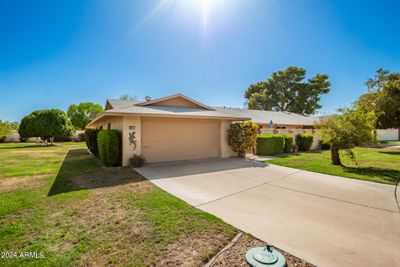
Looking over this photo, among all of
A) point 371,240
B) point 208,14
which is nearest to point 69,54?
point 208,14

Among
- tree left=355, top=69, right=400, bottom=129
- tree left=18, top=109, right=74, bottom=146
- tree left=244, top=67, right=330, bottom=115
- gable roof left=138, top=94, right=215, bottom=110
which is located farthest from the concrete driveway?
tree left=244, top=67, right=330, bottom=115

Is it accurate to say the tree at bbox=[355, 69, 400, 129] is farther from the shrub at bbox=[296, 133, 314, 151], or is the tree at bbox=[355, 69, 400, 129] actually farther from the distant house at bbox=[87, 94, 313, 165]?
the distant house at bbox=[87, 94, 313, 165]

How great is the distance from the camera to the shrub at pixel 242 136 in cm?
1123

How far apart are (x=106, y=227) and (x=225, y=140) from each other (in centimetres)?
909

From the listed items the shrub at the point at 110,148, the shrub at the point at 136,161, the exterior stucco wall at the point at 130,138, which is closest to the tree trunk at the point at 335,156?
the shrub at the point at 136,161

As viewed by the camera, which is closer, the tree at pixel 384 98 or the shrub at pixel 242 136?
the shrub at pixel 242 136

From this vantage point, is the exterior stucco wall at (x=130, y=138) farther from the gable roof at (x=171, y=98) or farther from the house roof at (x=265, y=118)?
the house roof at (x=265, y=118)

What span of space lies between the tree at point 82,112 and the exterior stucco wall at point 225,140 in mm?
47344

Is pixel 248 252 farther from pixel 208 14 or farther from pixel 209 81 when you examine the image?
pixel 209 81

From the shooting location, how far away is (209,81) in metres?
18.6

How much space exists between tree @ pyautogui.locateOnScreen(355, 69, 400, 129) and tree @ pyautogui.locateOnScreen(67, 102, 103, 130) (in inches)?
2136

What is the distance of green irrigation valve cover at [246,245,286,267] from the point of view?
237cm

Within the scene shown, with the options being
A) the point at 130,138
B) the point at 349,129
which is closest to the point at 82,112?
the point at 130,138

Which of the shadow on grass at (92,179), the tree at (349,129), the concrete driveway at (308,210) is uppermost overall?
the tree at (349,129)
